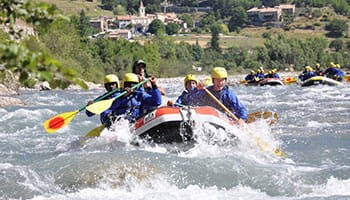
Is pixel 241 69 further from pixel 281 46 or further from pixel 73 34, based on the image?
pixel 73 34

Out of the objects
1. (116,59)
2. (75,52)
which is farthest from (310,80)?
(116,59)

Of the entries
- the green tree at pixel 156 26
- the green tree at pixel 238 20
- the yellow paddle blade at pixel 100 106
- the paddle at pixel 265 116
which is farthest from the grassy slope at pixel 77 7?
the yellow paddle blade at pixel 100 106

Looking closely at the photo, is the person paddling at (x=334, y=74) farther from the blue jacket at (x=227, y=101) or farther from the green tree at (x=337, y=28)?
the green tree at (x=337, y=28)

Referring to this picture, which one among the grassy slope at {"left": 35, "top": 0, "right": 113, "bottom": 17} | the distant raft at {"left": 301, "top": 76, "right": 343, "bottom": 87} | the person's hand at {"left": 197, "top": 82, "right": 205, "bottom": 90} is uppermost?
the person's hand at {"left": 197, "top": 82, "right": 205, "bottom": 90}

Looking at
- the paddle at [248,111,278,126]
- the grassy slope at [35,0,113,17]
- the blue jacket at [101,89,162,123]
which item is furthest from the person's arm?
the grassy slope at [35,0,113,17]

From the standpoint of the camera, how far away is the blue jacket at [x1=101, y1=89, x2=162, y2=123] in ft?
29.7

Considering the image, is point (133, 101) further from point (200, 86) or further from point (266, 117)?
point (266, 117)

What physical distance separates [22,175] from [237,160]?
9.59 feet

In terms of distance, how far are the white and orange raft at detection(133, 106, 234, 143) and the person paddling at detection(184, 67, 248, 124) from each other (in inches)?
27.3

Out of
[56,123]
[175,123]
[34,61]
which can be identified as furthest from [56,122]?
[34,61]

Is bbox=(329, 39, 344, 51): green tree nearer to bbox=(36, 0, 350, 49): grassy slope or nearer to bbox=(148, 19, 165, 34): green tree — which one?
bbox=(36, 0, 350, 49): grassy slope

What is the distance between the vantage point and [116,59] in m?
67.1

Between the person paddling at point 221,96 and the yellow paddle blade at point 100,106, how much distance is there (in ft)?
5.20

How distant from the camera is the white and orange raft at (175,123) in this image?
8.30 m
